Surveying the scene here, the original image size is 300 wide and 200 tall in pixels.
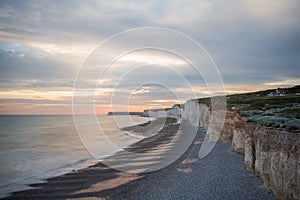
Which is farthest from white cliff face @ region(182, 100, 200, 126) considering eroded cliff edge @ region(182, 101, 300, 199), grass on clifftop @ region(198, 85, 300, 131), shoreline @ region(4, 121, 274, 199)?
eroded cliff edge @ region(182, 101, 300, 199)

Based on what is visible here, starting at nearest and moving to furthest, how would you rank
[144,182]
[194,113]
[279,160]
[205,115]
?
[279,160] < [144,182] < [205,115] < [194,113]

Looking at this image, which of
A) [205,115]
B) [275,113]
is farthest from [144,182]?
[205,115]

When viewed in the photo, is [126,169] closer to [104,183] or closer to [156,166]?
[156,166]

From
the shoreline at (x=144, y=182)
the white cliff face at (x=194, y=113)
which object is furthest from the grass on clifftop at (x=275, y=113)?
the white cliff face at (x=194, y=113)

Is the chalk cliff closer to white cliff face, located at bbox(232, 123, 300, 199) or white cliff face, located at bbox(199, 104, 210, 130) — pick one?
white cliff face, located at bbox(232, 123, 300, 199)

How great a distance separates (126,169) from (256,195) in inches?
365

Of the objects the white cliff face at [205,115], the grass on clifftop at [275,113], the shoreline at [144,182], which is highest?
the grass on clifftop at [275,113]

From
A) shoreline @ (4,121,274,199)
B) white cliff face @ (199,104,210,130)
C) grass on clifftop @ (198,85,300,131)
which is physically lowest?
shoreline @ (4,121,274,199)

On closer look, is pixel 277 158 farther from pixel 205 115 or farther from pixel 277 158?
pixel 205 115

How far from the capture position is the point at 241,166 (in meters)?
13.9

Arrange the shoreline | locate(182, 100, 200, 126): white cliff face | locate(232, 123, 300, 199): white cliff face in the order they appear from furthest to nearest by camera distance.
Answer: locate(182, 100, 200, 126): white cliff face, the shoreline, locate(232, 123, 300, 199): white cliff face

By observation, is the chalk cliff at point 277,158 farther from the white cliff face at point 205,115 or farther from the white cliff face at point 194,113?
the white cliff face at point 194,113

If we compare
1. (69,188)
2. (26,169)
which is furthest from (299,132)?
(26,169)

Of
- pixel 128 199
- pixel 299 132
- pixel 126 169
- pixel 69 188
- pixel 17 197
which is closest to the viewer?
pixel 299 132
